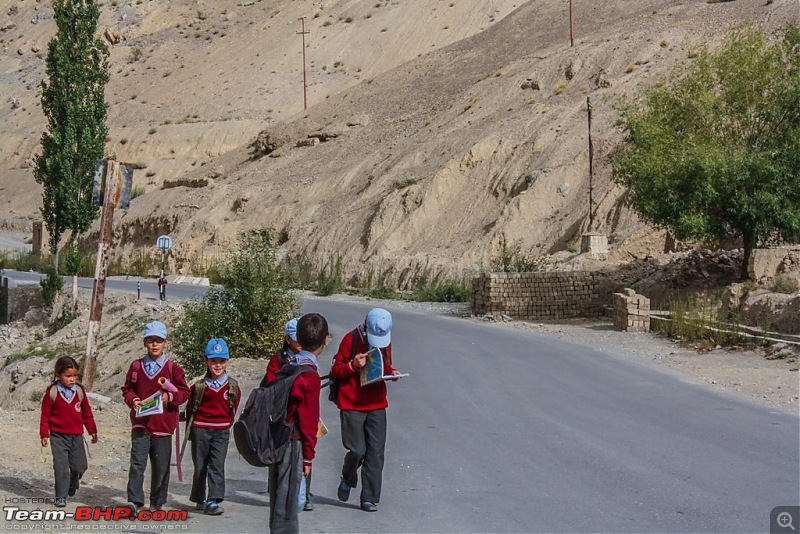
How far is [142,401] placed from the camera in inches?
297

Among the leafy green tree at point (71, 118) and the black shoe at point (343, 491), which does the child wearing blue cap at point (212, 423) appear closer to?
the black shoe at point (343, 491)

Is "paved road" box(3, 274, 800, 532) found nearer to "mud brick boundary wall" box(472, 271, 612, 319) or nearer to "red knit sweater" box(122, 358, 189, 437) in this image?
"red knit sweater" box(122, 358, 189, 437)

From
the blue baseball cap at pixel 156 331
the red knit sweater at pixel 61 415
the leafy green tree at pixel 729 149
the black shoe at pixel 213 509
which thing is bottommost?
the black shoe at pixel 213 509

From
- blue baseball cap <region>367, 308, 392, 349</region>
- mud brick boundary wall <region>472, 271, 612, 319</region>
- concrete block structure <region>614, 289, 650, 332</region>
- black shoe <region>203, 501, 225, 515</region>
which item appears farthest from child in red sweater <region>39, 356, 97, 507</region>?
mud brick boundary wall <region>472, 271, 612, 319</region>

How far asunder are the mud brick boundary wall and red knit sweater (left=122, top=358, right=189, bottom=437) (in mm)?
18837

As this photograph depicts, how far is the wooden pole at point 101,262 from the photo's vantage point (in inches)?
652

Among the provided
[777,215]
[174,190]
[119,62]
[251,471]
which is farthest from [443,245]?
[119,62]

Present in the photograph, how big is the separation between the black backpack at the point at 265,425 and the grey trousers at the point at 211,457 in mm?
1443

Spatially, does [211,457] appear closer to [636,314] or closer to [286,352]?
[286,352]

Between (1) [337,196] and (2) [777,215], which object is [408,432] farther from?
(1) [337,196]

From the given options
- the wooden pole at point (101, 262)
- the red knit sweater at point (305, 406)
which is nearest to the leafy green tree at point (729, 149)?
the wooden pole at point (101, 262)

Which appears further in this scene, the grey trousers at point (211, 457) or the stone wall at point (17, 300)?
the stone wall at point (17, 300)

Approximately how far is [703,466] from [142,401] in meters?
4.77

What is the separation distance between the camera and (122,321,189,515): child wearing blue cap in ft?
24.7
